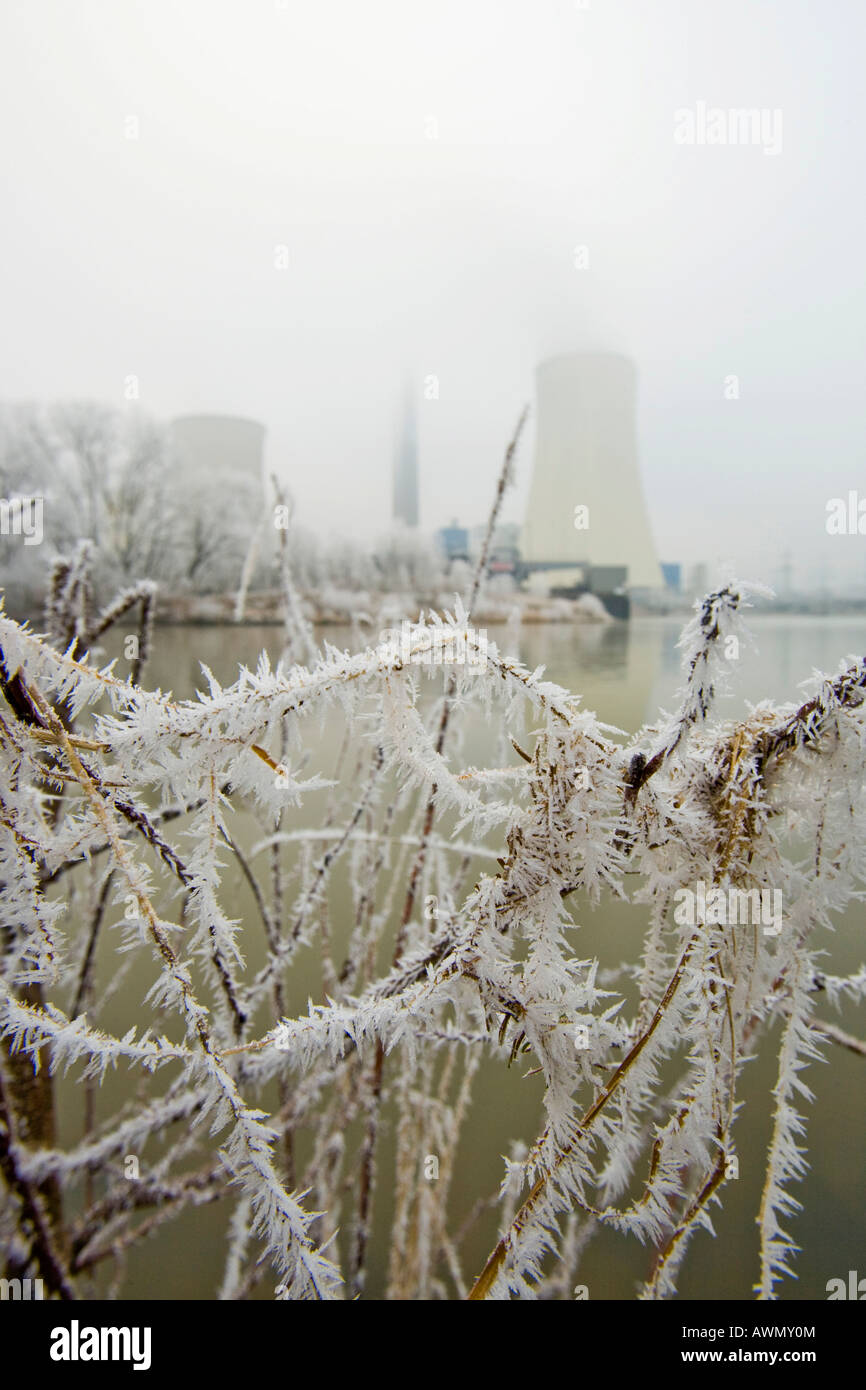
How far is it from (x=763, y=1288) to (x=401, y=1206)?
0.42 metres

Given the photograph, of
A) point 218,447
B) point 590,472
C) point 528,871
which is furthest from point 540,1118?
point 218,447

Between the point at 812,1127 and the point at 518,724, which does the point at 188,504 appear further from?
the point at 812,1127

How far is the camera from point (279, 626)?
96 centimetres

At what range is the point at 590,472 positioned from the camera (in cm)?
94

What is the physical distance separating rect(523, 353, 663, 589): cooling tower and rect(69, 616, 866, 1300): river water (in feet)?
0.38

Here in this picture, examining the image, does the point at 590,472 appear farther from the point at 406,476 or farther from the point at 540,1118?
the point at 540,1118

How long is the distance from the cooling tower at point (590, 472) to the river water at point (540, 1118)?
12cm

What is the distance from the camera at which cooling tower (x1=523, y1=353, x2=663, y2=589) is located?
0.92 m

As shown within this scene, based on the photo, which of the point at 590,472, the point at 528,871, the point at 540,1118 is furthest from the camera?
the point at 590,472

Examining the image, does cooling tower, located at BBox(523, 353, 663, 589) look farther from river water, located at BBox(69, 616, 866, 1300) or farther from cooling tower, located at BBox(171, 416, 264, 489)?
cooling tower, located at BBox(171, 416, 264, 489)

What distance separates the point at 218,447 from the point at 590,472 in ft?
1.83

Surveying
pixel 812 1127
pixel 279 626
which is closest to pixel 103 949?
pixel 279 626

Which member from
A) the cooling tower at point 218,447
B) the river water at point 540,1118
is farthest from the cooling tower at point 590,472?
the cooling tower at point 218,447

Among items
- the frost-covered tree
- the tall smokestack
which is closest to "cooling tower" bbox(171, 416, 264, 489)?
the tall smokestack
